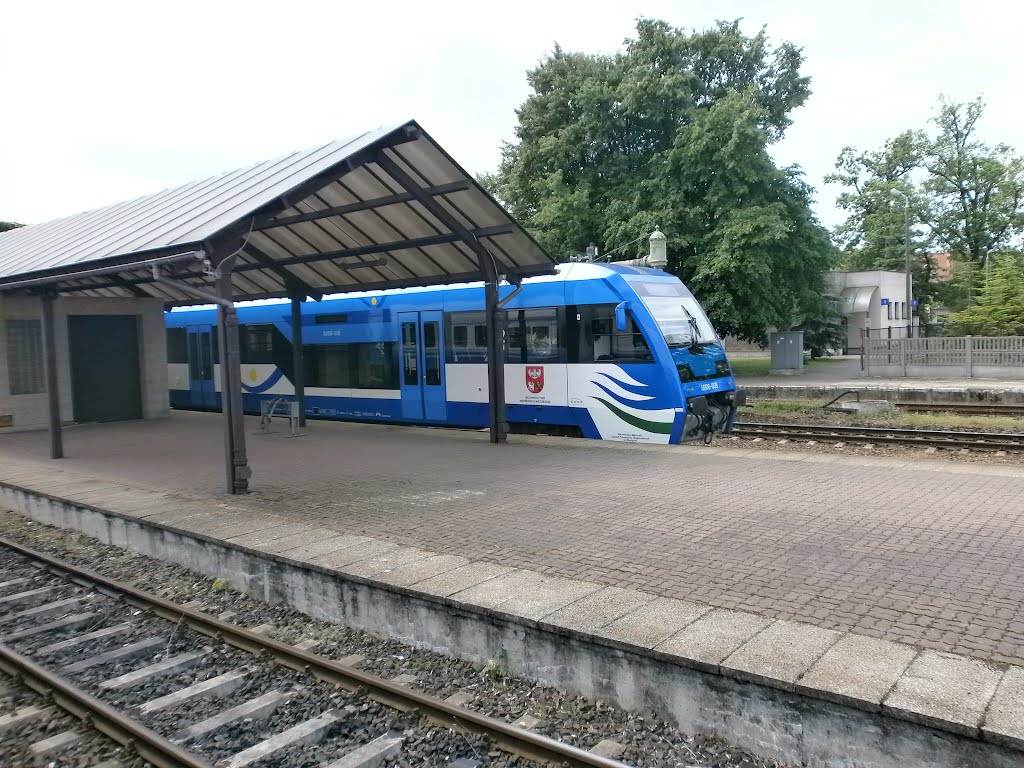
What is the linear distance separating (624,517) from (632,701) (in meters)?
3.25

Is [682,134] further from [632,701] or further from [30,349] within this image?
[632,701]

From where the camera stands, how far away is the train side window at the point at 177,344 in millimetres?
20625

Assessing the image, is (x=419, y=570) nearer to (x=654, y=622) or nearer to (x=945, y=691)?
(x=654, y=622)

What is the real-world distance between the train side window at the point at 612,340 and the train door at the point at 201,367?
11.1m

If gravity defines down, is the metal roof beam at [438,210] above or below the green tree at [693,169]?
below

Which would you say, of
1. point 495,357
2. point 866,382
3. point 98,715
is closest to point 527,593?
point 98,715

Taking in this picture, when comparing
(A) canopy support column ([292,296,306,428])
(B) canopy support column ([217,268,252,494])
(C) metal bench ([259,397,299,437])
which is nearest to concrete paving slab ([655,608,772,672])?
(B) canopy support column ([217,268,252,494])

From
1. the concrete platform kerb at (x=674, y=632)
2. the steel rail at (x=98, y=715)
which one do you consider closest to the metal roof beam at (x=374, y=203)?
the concrete platform kerb at (x=674, y=632)

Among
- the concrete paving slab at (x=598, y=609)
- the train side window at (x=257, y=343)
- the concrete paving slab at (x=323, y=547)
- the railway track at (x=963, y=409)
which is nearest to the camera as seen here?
the concrete paving slab at (x=598, y=609)

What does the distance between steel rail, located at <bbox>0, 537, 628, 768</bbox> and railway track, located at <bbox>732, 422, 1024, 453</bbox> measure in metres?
9.89

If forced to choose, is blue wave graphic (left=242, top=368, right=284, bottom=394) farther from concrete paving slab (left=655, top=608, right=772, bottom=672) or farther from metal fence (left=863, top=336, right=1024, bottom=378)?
metal fence (left=863, top=336, right=1024, bottom=378)

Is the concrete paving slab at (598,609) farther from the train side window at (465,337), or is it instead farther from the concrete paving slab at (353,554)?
the train side window at (465,337)

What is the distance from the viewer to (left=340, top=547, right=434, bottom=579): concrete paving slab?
20.0 ft

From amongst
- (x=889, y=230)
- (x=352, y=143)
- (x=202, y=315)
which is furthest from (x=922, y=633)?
(x=889, y=230)
